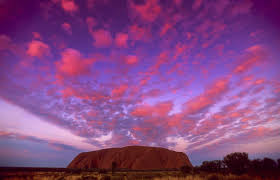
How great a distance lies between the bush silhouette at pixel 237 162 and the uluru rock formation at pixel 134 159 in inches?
3016

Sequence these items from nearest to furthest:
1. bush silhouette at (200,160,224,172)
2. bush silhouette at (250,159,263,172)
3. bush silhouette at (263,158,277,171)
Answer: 1. bush silhouette at (263,158,277,171)
2. bush silhouette at (250,159,263,172)
3. bush silhouette at (200,160,224,172)

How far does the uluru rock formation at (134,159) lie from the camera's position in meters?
94.6

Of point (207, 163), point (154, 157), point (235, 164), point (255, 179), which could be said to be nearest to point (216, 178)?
point (255, 179)

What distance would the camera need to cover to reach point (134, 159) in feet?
334

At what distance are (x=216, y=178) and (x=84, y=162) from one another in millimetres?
121074

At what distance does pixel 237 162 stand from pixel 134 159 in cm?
8973

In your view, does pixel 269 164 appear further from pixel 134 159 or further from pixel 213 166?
pixel 134 159

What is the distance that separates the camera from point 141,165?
91750 mm

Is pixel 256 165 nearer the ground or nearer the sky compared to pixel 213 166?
nearer the sky

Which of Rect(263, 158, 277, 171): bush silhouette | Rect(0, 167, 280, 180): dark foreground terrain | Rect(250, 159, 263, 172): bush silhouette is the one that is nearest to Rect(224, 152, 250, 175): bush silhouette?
Rect(250, 159, 263, 172): bush silhouette

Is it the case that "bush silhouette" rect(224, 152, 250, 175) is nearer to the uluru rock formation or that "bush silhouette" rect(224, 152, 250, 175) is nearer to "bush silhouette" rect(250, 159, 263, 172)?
"bush silhouette" rect(250, 159, 263, 172)

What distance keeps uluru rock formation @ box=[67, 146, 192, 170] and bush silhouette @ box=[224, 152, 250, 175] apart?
3016 inches

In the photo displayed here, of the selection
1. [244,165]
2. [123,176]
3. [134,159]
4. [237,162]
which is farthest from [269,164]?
[134,159]

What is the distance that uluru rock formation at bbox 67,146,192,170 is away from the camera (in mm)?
94562
